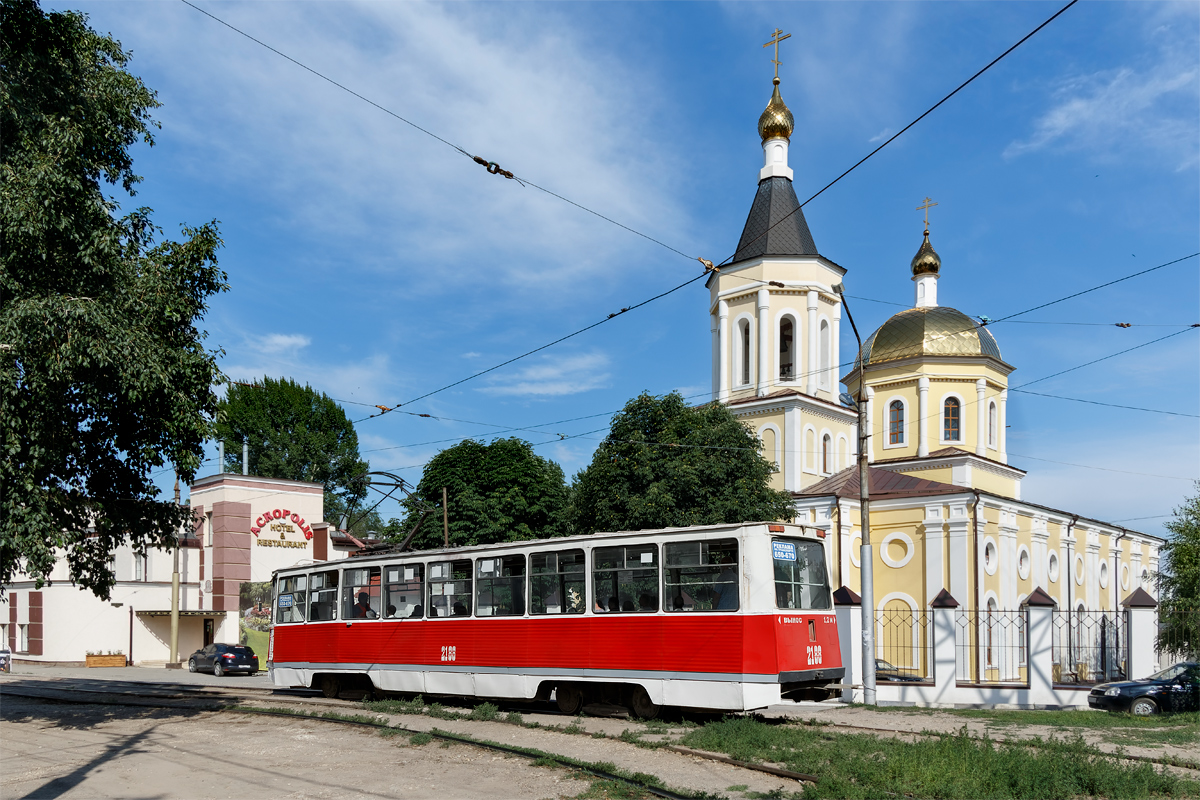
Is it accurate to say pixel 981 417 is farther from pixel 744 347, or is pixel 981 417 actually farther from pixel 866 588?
pixel 866 588

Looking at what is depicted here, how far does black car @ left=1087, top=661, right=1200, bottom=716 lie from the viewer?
19031 mm

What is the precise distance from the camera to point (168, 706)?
1969 centimetres

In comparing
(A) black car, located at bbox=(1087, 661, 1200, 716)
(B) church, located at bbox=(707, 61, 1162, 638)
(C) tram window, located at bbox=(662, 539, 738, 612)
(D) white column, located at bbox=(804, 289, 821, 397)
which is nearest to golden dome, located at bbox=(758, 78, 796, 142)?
(B) church, located at bbox=(707, 61, 1162, 638)

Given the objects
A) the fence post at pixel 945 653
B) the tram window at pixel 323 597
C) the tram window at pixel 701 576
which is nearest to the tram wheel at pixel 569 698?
the tram window at pixel 701 576

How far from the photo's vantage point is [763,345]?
148 ft

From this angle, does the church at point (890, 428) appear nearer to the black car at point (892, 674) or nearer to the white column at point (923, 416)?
the white column at point (923, 416)

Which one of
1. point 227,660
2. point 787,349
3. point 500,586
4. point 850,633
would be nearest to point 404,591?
point 500,586

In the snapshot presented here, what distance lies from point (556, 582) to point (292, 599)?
26.2 feet

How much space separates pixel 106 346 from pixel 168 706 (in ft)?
26.6

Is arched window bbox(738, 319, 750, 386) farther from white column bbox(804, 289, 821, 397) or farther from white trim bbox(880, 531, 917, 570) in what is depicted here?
white trim bbox(880, 531, 917, 570)

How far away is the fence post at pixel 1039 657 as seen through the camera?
804 inches

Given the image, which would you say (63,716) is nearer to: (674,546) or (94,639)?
(674,546)

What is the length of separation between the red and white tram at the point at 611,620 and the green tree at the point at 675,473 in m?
14.9

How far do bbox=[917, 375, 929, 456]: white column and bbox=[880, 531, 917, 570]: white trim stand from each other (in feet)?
23.8
